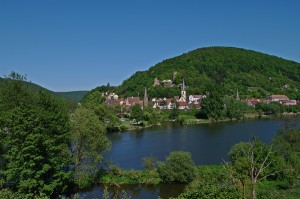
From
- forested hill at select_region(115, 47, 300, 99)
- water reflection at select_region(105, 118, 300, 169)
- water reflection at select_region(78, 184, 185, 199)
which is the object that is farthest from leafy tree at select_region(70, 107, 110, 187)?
forested hill at select_region(115, 47, 300, 99)

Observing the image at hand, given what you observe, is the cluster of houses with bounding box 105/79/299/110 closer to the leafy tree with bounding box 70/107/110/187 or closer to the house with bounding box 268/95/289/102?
the house with bounding box 268/95/289/102

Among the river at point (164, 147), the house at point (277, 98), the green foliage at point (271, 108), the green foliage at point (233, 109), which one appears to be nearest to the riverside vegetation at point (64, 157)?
the river at point (164, 147)

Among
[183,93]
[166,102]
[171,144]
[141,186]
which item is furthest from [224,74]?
[141,186]

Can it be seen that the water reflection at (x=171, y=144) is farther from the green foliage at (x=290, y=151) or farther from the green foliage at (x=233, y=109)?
the green foliage at (x=233, y=109)

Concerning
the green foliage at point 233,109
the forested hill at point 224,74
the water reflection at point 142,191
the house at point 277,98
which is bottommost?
the water reflection at point 142,191

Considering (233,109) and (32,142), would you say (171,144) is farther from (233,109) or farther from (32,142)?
(233,109)

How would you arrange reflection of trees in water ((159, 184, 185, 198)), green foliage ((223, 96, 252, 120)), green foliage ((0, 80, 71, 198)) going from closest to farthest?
green foliage ((0, 80, 71, 198)), reflection of trees in water ((159, 184, 185, 198)), green foliage ((223, 96, 252, 120))
